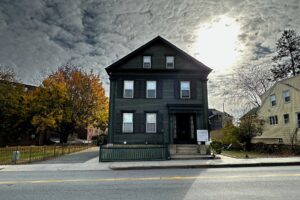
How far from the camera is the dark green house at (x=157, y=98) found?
53.3ft

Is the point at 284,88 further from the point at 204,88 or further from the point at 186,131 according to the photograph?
the point at 186,131

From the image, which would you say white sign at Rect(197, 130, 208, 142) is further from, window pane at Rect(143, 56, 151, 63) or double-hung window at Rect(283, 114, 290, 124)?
double-hung window at Rect(283, 114, 290, 124)

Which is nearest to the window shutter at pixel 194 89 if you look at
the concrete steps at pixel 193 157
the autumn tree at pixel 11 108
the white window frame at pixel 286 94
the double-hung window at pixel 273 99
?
the concrete steps at pixel 193 157

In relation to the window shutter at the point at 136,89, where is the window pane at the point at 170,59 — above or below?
above

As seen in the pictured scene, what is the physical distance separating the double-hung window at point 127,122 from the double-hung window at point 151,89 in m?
2.32

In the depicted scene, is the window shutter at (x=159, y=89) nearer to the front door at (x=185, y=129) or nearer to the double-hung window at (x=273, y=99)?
the front door at (x=185, y=129)

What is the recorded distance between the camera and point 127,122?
645 inches

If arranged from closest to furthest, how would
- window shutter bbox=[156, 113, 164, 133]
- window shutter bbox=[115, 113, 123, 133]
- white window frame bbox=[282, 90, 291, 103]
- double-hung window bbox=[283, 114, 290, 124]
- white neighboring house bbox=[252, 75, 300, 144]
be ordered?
window shutter bbox=[115, 113, 123, 133] → window shutter bbox=[156, 113, 164, 133] → white neighboring house bbox=[252, 75, 300, 144] → double-hung window bbox=[283, 114, 290, 124] → white window frame bbox=[282, 90, 291, 103]

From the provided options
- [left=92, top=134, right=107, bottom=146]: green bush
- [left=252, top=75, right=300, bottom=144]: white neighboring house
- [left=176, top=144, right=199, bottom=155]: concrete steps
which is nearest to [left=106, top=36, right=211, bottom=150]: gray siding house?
[left=176, top=144, right=199, bottom=155]: concrete steps

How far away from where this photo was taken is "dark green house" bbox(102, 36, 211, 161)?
16250 mm

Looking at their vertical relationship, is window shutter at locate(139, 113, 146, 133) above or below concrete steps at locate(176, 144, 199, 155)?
above

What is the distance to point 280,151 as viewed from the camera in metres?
16.5

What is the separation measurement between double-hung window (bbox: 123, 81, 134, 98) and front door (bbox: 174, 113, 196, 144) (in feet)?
14.6

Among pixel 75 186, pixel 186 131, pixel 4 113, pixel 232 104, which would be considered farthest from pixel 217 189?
pixel 4 113
